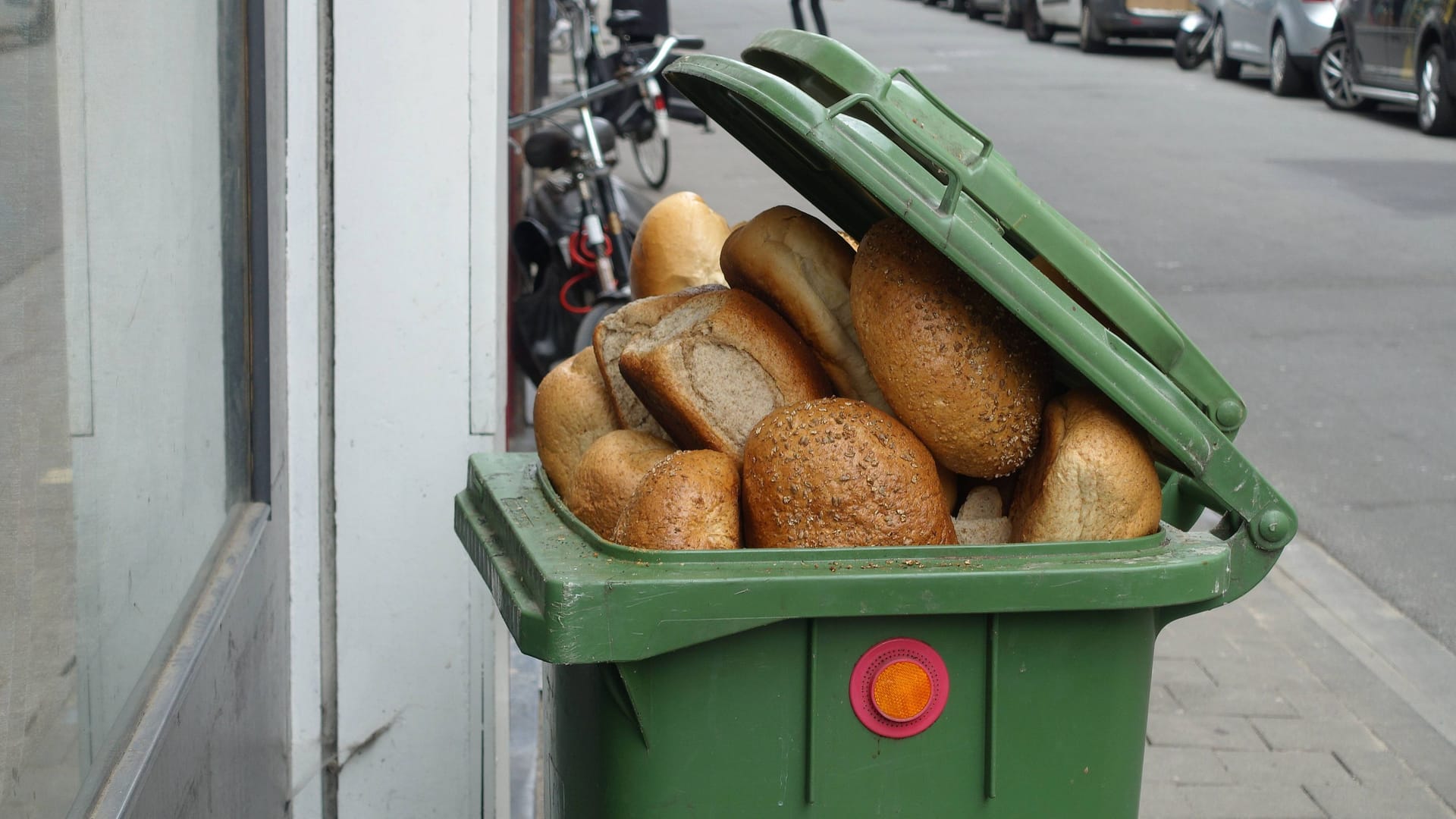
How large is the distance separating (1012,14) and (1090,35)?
4667mm

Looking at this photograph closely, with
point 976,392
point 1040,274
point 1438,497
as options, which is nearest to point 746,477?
point 976,392

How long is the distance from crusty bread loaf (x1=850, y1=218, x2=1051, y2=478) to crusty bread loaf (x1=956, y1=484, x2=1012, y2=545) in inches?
3.4

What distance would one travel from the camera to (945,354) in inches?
77.5

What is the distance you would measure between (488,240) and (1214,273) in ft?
24.1

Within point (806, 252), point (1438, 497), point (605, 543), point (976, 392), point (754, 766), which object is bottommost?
point (1438, 497)

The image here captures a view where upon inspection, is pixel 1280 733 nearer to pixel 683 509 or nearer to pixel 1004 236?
pixel 1004 236

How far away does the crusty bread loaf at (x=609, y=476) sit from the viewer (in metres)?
2.04

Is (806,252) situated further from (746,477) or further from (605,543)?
(605,543)

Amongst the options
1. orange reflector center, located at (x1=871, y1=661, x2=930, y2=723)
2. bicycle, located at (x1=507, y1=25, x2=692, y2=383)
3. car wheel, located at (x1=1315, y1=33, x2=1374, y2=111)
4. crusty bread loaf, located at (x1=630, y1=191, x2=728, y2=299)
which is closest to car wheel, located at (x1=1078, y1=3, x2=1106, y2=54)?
car wheel, located at (x1=1315, y1=33, x2=1374, y2=111)

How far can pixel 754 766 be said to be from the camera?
1878mm

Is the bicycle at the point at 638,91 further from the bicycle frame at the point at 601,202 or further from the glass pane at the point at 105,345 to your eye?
the glass pane at the point at 105,345

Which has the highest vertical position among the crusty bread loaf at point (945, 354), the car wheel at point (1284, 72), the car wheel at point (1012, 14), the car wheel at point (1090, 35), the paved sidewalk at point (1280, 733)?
the car wheel at point (1012, 14)

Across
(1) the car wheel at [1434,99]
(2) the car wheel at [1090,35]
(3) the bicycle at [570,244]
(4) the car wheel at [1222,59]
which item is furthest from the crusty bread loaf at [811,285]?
(2) the car wheel at [1090,35]

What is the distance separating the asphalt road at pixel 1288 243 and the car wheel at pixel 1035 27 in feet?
10.8
